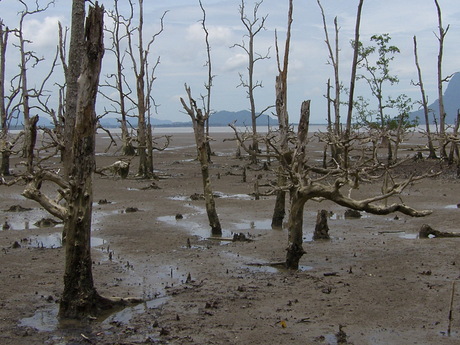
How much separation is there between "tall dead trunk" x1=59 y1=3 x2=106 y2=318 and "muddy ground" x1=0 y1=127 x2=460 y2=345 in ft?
0.85

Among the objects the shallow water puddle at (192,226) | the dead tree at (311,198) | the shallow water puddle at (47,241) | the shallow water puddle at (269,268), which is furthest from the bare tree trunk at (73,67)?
the dead tree at (311,198)

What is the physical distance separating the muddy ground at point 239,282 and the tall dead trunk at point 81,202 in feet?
0.85

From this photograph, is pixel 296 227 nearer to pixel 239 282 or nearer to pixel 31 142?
pixel 239 282

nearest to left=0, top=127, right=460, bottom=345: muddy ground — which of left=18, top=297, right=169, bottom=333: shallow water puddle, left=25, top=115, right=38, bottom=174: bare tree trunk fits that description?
left=18, top=297, right=169, bottom=333: shallow water puddle

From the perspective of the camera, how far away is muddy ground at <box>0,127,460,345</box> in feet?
22.6

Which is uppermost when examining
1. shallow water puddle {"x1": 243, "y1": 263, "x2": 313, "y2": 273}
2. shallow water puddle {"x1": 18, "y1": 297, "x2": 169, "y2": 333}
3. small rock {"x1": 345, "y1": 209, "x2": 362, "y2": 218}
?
small rock {"x1": 345, "y1": 209, "x2": 362, "y2": 218}

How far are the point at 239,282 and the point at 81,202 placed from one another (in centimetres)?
270

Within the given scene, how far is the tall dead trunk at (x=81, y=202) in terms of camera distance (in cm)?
708

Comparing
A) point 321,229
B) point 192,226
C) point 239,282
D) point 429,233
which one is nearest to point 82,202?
point 239,282

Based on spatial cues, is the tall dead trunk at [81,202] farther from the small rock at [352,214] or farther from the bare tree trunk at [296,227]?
the small rock at [352,214]

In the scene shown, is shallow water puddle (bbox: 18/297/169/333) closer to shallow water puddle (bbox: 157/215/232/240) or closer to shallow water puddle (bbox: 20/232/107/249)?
shallow water puddle (bbox: 20/232/107/249)

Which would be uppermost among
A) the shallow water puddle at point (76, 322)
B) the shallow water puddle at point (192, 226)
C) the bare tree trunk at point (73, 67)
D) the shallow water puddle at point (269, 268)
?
the bare tree trunk at point (73, 67)

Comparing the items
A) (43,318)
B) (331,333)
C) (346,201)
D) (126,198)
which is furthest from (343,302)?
(126,198)

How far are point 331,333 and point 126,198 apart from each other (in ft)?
39.9
